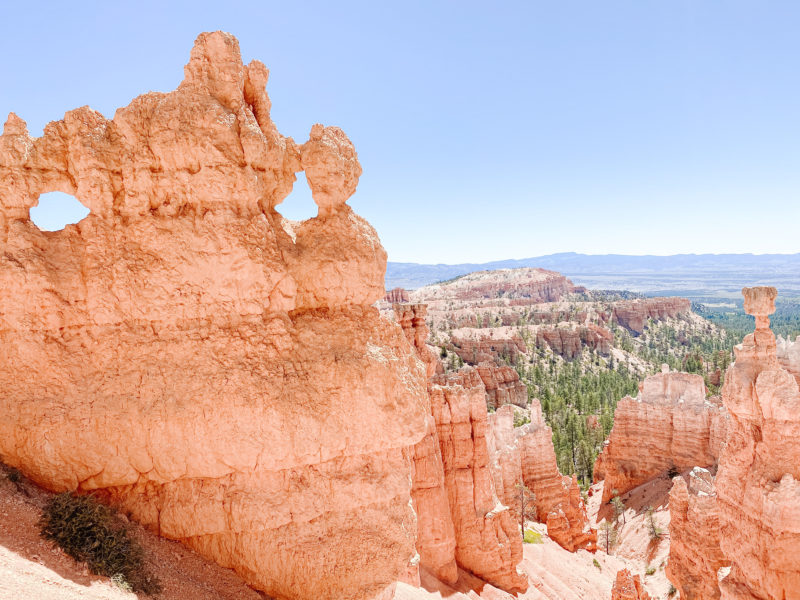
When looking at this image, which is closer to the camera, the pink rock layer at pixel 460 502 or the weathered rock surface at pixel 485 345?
the pink rock layer at pixel 460 502

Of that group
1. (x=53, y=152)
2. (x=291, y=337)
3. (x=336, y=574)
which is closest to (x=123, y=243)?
(x=53, y=152)

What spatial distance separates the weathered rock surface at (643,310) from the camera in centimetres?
10775

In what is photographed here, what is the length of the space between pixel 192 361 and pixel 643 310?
4566 inches

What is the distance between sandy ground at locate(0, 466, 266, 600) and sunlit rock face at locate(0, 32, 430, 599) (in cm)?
23

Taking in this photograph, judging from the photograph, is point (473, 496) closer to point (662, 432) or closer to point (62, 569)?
point (62, 569)

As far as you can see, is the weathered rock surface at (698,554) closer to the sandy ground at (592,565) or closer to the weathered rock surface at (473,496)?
the sandy ground at (592,565)

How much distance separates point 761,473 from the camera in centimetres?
→ 1035

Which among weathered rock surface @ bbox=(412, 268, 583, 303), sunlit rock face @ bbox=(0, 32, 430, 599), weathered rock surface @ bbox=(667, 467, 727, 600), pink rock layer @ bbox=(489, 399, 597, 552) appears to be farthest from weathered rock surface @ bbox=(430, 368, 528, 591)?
weathered rock surface @ bbox=(412, 268, 583, 303)

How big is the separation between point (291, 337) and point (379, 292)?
1.33 meters

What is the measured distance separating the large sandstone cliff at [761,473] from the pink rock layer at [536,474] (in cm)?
1279

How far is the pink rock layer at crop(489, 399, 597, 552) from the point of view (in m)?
24.5

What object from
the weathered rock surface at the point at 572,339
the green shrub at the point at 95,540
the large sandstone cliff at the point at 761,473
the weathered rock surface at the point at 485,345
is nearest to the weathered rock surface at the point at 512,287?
the weathered rock surface at the point at 572,339

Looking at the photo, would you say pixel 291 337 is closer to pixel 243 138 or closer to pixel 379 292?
pixel 379 292

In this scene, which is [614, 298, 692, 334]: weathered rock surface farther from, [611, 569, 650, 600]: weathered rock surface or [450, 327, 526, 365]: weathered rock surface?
[611, 569, 650, 600]: weathered rock surface
